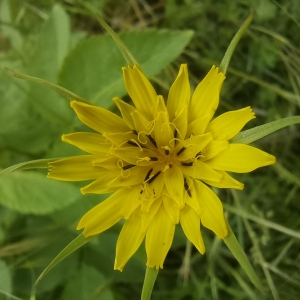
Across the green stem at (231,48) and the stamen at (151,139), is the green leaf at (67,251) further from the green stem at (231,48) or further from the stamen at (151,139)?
the green stem at (231,48)

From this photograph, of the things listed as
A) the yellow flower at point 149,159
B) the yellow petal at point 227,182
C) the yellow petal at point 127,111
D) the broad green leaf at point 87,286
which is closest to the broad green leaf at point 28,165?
the yellow flower at point 149,159

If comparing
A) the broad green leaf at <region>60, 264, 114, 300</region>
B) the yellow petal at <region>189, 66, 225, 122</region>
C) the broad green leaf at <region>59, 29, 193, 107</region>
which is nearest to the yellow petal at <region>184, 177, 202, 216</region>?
the yellow petal at <region>189, 66, 225, 122</region>

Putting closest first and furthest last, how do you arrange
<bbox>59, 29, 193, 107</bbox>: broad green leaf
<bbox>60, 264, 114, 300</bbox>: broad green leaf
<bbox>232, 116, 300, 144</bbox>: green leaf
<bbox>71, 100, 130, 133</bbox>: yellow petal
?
<bbox>232, 116, 300, 144</bbox>: green leaf < <bbox>71, 100, 130, 133</bbox>: yellow petal < <bbox>59, 29, 193, 107</bbox>: broad green leaf < <bbox>60, 264, 114, 300</bbox>: broad green leaf

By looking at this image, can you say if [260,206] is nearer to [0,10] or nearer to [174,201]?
[174,201]

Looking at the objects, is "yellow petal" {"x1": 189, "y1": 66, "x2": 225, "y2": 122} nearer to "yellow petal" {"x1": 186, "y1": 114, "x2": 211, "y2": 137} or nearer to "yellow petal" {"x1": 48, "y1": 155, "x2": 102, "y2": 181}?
"yellow petal" {"x1": 186, "y1": 114, "x2": 211, "y2": 137}

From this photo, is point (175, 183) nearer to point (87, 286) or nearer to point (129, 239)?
point (129, 239)

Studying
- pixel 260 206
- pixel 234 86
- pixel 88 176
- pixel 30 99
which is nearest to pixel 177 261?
pixel 260 206
